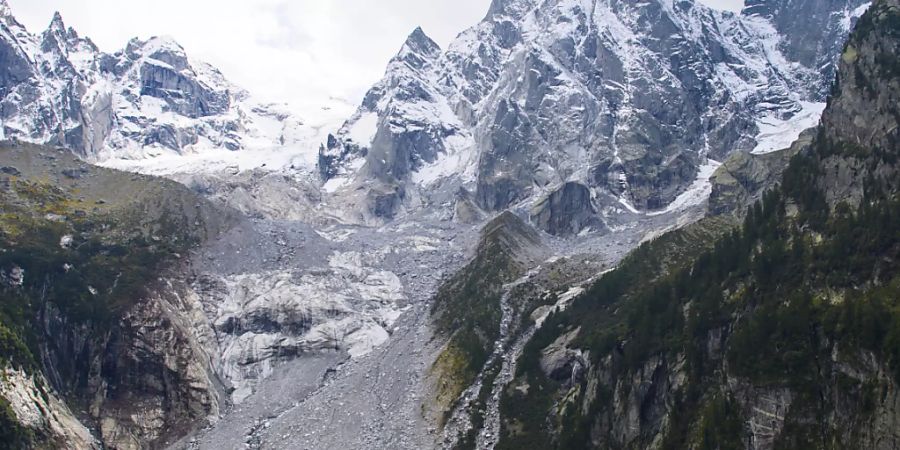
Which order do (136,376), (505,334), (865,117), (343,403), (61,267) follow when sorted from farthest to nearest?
(61,267), (505,334), (136,376), (343,403), (865,117)

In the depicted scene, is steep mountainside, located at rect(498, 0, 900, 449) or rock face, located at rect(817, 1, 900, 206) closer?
steep mountainside, located at rect(498, 0, 900, 449)

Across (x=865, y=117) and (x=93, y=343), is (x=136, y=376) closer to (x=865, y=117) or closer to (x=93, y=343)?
(x=93, y=343)

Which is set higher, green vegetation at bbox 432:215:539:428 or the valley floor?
green vegetation at bbox 432:215:539:428

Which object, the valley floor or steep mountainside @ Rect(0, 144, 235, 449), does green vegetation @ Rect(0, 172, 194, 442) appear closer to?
steep mountainside @ Rect(0, 144, 235, 449)

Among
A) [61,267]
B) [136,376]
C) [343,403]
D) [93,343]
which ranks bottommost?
[343,403]

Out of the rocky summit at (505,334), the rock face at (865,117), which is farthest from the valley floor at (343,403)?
the rock face at (865,117)

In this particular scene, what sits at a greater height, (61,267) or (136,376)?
(61,267)

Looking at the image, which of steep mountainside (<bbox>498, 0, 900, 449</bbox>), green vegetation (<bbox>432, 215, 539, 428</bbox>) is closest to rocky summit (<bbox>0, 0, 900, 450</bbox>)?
steep mountainside (<bbox>498, 0, 900, 449</bbox>)

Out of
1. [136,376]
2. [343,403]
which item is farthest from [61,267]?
[343,403]
